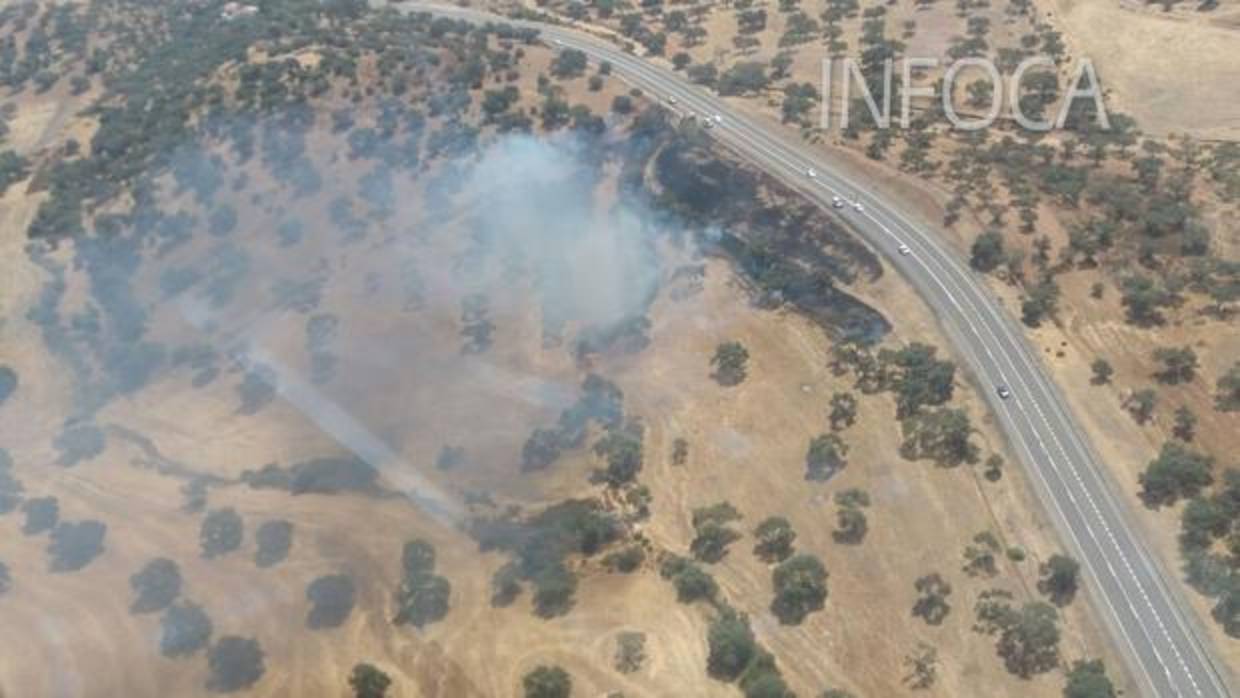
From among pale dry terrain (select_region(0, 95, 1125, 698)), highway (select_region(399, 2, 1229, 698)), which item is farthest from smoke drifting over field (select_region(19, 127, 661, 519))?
highway (select_region(399, 2, 1229, 698))

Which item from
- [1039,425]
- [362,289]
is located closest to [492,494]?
[362,289]

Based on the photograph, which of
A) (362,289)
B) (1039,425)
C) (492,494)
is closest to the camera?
(492,494)

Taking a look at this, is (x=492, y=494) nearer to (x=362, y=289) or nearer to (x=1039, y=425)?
(x=362, y=289)

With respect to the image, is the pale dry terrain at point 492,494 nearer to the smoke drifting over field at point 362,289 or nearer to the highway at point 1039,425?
the smoke drifting over field at point 362,289

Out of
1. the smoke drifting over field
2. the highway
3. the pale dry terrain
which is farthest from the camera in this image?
the smoke drifting over field

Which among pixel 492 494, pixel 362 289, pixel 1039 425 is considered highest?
pixel 1039 425

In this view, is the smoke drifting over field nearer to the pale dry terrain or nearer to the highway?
the pale dry terrain

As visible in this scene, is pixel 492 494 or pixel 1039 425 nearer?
pixel 492 494

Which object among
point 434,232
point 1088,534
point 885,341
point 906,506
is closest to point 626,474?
point 906,506

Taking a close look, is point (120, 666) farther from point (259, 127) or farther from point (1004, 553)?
point (259, 127)
